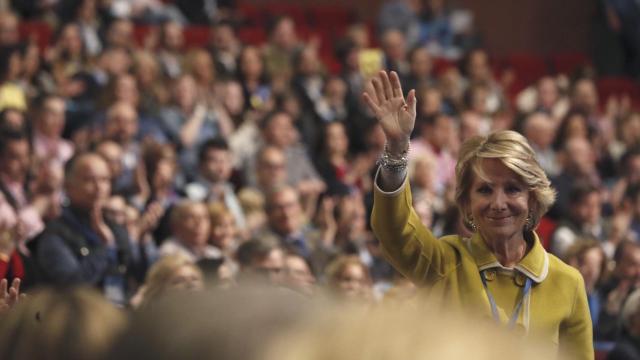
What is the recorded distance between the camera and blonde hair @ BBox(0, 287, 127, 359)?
2.32 feet

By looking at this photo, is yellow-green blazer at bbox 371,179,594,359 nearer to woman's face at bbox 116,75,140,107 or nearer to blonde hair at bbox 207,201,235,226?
blonde hair at bbox 207,201,235,226

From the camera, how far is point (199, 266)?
176 inches

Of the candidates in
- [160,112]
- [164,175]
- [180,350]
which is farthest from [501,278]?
[160,112]

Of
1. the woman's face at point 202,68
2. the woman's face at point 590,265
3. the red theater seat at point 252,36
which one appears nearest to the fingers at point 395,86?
the woman's face at point 590,265

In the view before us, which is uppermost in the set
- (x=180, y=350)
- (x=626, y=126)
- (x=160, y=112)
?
(x=180, y=350)

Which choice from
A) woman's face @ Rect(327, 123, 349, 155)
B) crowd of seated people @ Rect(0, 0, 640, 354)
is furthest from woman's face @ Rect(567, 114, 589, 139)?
woman's face @ Rect(327, 123, 349, 155)

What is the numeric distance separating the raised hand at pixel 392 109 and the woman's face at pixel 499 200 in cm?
18

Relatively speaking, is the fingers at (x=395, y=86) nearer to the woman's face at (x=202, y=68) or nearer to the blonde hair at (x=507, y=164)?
the blonde hair at (x=507, y=164)

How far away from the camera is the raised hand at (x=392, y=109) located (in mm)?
2410

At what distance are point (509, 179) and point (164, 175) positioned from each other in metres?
3.46

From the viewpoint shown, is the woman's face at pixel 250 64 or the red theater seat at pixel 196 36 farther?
the red theater seat at pixel 196 36

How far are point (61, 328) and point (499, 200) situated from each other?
1.79 m

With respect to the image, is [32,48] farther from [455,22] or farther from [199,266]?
[455,22]

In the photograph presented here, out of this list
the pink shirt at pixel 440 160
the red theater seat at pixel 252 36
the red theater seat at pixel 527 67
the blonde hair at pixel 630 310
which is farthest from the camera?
the red theater seat at pixel 527 67
